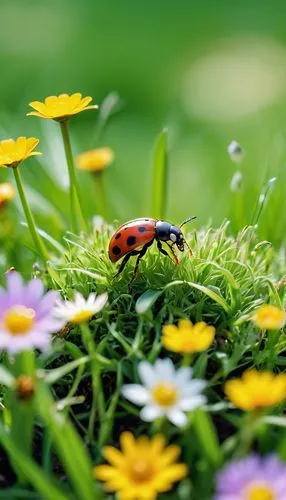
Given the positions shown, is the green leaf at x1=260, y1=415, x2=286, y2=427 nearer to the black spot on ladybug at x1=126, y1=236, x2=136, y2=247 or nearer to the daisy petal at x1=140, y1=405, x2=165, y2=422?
the daisy petal at x1=140, y1=405, x2=165, y2=422

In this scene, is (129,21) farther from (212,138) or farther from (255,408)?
(255,408)

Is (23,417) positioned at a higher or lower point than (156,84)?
higher

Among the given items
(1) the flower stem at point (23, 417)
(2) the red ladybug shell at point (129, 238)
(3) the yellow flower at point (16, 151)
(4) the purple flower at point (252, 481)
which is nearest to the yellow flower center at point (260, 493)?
(4) the purple flower at point (252, 481)

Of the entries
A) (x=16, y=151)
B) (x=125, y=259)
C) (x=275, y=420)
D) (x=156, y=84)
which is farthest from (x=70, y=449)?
(x=156, y=84)

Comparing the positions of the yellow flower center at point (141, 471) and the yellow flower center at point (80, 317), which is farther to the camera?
the yellow flower center at point (80, 317)

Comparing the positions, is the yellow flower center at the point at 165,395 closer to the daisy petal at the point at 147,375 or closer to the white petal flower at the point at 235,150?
the daisy petal at the point at 147,375

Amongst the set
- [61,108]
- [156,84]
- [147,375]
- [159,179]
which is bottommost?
[156,84]

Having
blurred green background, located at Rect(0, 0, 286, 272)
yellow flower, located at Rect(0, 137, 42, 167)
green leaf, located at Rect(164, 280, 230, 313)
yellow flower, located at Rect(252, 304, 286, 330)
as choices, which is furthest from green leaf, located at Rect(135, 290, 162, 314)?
blurred green background, located at Rect(0, 0, 286, 272)

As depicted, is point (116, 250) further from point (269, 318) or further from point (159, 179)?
point (159, 179)
